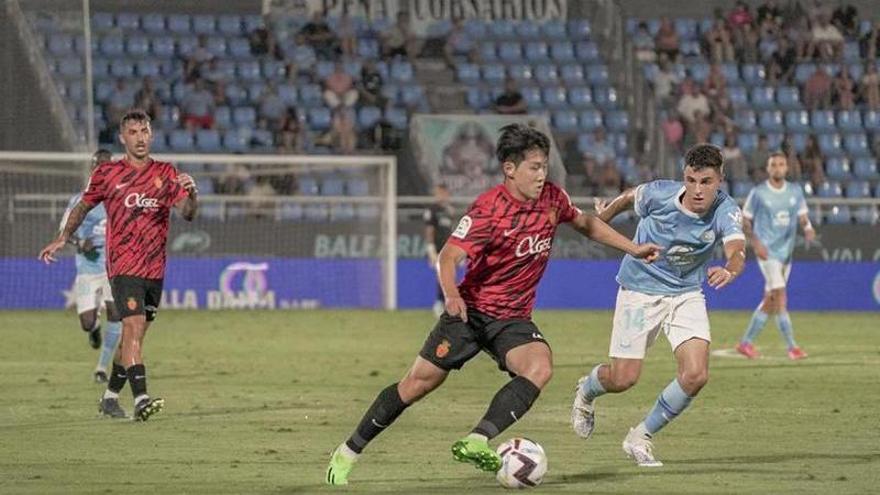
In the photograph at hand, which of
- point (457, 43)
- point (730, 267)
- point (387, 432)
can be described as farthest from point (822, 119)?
point (730, 267)

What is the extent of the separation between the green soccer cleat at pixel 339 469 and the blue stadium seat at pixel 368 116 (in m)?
26.0

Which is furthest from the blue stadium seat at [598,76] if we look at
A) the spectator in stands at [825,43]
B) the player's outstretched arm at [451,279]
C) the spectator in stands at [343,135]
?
the player's outstretched arm at [451,279]

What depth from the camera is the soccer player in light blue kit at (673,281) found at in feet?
36.9

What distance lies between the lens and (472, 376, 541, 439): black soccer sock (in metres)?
9.77

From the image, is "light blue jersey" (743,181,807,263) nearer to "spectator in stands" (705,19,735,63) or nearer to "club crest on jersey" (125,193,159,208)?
"club crest on jersey" (125,193,159,208)

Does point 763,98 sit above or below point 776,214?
below

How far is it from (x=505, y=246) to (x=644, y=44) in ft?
95.3

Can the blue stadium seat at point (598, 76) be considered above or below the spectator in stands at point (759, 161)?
above

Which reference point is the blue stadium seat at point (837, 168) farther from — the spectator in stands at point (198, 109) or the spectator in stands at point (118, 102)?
the spectator in stands at point (118, 102)

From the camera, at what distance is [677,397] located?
1128cm

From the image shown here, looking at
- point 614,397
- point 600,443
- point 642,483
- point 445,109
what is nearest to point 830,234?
point 445,109

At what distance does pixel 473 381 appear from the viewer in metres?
18.2

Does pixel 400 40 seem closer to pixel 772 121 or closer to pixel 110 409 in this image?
pixel 772 121

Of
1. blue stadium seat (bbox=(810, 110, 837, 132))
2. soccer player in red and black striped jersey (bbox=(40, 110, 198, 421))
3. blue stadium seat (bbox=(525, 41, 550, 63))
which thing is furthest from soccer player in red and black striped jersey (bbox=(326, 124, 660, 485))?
blue stadium seat (bbox=(810, 110, 837, 132))
